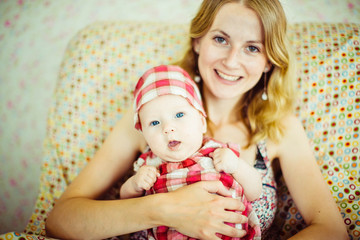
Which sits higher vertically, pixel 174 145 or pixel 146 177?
pixel 174 145

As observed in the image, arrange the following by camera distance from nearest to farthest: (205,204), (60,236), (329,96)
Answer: (205,204) < (60,236) < (329,96)

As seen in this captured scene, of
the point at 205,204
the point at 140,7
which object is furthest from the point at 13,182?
the point at 205,204

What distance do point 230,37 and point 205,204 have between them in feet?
2.51

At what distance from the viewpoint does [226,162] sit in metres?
1.02

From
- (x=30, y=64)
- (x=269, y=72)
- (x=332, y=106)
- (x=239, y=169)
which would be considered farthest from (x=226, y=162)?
(x=30, y=64)

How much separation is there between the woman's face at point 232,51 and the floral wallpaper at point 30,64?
3.95 feet

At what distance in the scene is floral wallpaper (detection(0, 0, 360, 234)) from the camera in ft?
7.72

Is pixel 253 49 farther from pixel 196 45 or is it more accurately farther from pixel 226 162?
pixel 226 162

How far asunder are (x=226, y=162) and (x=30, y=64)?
2230 millimetres

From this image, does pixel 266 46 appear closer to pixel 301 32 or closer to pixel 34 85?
pixel 301 32

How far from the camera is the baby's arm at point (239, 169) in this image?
3.37 ft

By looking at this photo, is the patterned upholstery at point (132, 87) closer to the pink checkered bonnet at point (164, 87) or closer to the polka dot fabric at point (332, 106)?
the polka dot fabric at point (332, 106)

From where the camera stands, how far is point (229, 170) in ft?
3.39

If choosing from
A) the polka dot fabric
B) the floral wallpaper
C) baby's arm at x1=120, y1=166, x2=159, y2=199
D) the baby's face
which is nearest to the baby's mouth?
the baby's face
